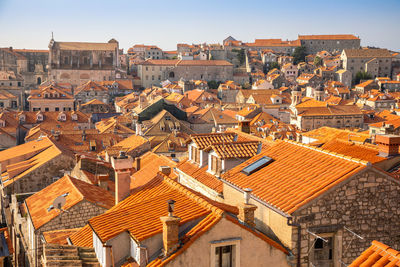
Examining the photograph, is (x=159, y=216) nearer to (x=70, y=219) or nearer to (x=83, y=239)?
(x=83, y=239)

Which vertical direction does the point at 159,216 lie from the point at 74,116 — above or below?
above

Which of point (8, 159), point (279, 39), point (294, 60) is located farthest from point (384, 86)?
point (8, 159)

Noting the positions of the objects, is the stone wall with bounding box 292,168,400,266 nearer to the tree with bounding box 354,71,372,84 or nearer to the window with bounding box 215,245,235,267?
the window with bounding box 215,245,235,267

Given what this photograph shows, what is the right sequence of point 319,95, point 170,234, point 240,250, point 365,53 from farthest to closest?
point 365,53 < point 319,95 < point 240,250 < point 170,234

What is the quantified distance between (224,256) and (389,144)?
6.31 metres

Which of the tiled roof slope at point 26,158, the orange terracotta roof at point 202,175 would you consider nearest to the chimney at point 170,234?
the orange terracotta roof at point 202,175

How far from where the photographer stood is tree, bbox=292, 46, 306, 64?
15084cm

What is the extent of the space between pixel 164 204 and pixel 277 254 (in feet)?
7.91

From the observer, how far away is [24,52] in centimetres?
13125

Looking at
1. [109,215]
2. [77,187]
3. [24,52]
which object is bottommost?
[77,187]

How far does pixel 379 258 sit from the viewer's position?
23.1 ft

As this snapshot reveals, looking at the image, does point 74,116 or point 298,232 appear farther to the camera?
point 74,116

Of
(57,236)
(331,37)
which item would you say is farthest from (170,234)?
(331,37)

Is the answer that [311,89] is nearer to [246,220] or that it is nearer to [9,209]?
[9,209]
